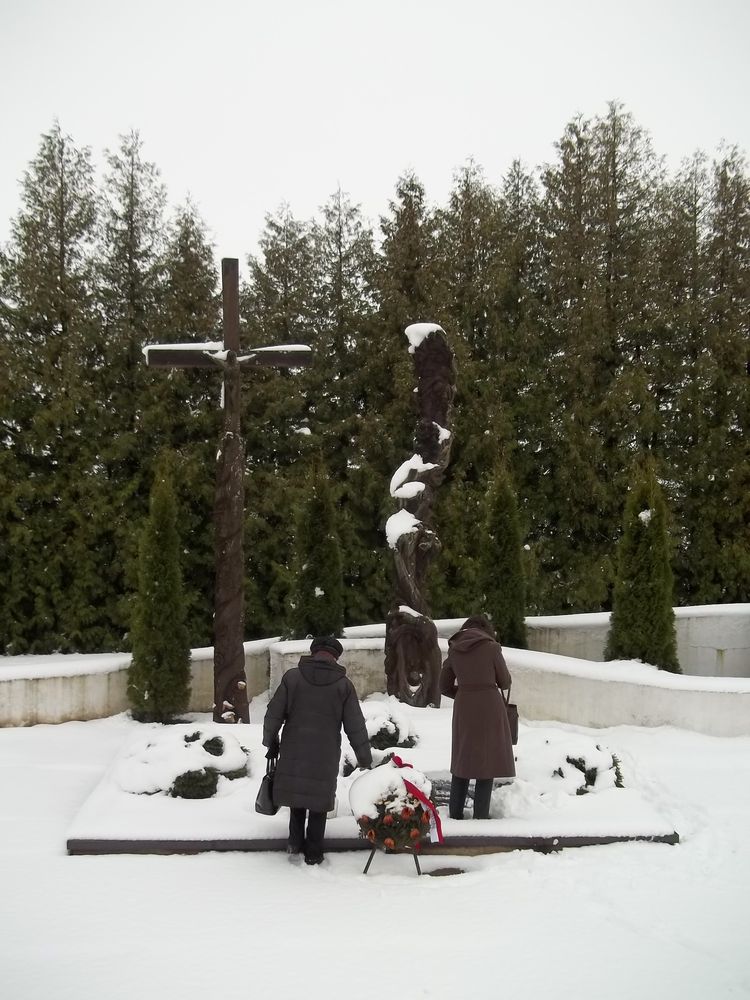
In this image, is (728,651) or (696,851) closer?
(696,851)

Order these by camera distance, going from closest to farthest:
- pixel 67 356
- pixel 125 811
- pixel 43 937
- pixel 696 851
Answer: pixel 43 937 < pixel 696 851 < pixel 125 811 < pixel 67 356

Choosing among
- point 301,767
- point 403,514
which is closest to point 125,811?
point 301,767

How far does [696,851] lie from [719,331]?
1036 cm

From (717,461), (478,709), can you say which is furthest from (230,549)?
(717,461)

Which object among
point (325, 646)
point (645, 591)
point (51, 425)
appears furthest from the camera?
point (51, 425)

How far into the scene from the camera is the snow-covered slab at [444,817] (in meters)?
4.91

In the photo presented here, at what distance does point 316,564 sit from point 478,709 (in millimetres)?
4868

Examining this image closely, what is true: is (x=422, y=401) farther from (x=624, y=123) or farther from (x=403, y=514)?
(x=624, y=123)

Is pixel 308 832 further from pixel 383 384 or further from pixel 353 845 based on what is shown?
pixel 383 384

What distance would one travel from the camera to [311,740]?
4.64m

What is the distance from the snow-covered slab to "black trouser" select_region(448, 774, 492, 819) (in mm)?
85

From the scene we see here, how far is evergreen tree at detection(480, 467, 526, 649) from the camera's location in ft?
32.0

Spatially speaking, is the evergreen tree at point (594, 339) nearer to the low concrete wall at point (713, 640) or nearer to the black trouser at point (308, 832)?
the low concrete wall at point (713, 640)

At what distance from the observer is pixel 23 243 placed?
12.7 m
